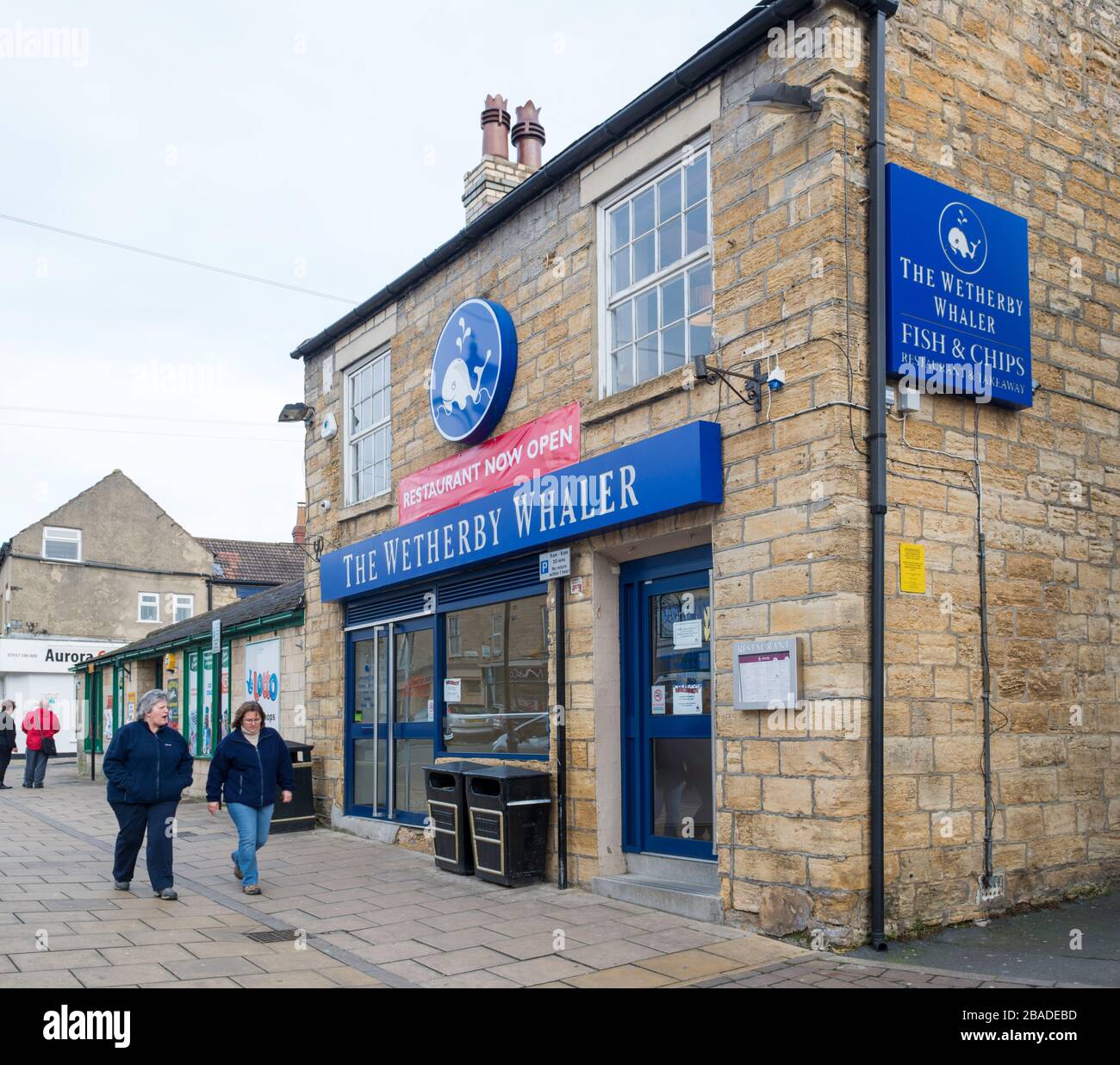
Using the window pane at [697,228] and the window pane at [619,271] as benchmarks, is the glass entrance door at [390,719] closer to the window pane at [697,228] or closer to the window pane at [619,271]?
the window pane at [619,271]

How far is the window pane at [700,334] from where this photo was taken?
8.12 meters

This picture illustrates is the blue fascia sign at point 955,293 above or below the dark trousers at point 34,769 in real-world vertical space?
→ above

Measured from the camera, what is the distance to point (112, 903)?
8367 mm

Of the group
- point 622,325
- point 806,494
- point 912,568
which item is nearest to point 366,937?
point 806,494

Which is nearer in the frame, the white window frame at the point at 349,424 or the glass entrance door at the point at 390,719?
the glass entrance door at the point at 390,719

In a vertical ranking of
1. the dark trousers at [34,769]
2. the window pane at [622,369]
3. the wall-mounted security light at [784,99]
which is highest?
the wall-mounted security light at [784,99]

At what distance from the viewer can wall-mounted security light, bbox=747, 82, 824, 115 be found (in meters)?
6.74

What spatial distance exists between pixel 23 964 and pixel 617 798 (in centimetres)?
428

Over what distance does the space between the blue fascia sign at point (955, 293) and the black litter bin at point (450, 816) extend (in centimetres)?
496

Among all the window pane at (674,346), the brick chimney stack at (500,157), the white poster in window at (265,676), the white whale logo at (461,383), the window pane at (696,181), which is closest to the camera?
the window pane at (696,181)

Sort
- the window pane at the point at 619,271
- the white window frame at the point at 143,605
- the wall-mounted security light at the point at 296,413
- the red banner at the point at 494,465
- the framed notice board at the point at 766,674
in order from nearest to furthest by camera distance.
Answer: the framed notice board at the point at 766,674, the window pane at the point at 619,271, the red banner at the point at 494,465, the wall-mounted security light at the point at 296,413, the white window frame at the point at 143,605

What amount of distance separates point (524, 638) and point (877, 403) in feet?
13.6

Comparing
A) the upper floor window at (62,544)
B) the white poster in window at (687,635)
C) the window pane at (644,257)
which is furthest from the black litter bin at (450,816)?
the upper floor window at (62,544)

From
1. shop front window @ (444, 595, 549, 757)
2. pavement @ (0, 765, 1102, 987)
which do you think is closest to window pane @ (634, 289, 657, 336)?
shop front window @ (444, 595, 549, 757)
